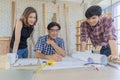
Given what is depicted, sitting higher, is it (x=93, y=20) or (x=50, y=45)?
(x=93, y=20)

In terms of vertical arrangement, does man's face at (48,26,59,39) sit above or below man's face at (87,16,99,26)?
below

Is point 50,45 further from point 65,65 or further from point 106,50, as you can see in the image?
point 65,65

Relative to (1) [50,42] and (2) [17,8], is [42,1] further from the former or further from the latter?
(1) [50,42]

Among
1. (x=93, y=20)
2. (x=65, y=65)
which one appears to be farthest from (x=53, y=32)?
(x=65, y=65)

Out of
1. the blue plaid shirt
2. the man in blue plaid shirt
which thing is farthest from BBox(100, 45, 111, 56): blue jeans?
the blue plaid shirt

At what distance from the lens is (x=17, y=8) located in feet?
14.0

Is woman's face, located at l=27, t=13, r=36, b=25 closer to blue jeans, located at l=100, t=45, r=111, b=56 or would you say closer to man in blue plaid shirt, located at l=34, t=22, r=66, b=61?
man in blue plaid shirt, located at l=34, t=22, r=66, b=61

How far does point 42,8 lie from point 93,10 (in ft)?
9.64

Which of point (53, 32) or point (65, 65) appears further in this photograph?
point (53, 32)

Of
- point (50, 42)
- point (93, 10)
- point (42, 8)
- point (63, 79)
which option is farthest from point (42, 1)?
point (63, 79)

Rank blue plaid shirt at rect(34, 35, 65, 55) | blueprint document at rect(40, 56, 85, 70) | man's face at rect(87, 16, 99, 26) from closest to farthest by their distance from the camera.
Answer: blueprint document at rect(40, 56, 85, 70) → man's face at rect(87, 16, 99, 26) → blue plaid shirt at rect(34, 35, 65, 55)

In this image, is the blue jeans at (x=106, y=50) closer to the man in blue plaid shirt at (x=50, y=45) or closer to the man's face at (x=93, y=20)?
the man's face at (x=93, y=20)

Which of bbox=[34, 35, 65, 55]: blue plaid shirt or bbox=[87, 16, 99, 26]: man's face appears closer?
bbox=[87, 16, 99, 26]: man's face

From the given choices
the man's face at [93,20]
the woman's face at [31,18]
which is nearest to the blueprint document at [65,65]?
the man's face at [93,20]
